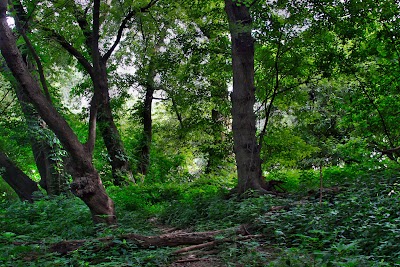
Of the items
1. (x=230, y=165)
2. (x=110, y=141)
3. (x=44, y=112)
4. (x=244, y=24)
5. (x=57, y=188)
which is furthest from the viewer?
(x=230, y=165)

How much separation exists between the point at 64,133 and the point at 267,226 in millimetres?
3690

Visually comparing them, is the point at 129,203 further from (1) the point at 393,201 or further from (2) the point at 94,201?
(1) the point at 393,201

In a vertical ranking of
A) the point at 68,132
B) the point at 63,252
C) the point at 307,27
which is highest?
the point at 307,27

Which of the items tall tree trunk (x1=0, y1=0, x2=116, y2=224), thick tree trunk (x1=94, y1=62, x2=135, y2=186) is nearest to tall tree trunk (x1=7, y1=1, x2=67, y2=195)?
thick tree trunk (x1=94, y1=62, x2=135, y2=186)

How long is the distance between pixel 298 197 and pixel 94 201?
3.61m

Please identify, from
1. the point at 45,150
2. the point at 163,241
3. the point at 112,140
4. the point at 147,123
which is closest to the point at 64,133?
the point at 163,241

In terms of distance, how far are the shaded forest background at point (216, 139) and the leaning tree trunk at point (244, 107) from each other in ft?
0.10

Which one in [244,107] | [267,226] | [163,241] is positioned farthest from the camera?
[244,107]

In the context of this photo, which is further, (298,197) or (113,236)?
(298,197)

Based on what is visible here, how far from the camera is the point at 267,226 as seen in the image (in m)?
5.46

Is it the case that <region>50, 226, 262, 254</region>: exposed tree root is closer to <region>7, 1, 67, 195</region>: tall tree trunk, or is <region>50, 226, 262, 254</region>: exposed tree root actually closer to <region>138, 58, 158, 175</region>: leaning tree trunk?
<region>7, 1, 67, 195</region>: tall tree trunk

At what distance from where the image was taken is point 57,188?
11.5 metres

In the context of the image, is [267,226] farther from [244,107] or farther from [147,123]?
[147,123]

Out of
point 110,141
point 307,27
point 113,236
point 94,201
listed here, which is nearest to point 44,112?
point 94,201
